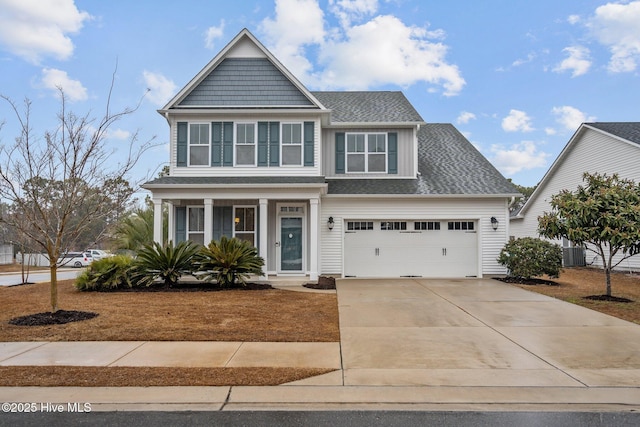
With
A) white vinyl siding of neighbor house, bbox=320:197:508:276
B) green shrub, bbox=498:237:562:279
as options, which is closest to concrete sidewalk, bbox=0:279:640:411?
green shrub, bbox=498:237:562:279

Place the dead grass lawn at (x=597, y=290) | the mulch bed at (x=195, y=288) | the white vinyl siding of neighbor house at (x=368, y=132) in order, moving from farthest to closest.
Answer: the white vinyl siding of neighbor house at (x=368, y=132)
the mulch bed at (x=195, y=288)
the dead grass lawn at (x=597, y=290)

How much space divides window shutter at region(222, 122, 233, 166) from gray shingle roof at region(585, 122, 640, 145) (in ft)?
52.9

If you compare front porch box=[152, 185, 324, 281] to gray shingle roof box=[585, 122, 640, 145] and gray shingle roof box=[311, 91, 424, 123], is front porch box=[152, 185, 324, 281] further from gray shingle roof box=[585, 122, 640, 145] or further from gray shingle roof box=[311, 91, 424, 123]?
gray shingle roof box=[585, 122, 640, 145]

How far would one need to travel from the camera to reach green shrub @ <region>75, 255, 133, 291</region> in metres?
12.5

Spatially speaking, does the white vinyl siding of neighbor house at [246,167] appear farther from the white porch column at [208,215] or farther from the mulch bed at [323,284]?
the mulch bed at [323,284]

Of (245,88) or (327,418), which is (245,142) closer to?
(245,88)

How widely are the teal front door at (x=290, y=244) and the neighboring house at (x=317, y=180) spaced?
0.12 feet

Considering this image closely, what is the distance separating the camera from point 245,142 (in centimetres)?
1523

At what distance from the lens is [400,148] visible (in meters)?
16.7

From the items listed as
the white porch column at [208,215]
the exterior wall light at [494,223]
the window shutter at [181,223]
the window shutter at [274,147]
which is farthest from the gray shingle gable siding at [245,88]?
the exterior wall light at [494,223]

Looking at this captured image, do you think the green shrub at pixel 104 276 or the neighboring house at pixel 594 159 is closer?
the green shrub at pixel 104 276

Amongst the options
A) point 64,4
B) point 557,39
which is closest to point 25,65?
point 64,4

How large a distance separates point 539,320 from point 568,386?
12.9 feet

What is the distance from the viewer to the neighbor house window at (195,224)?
15430 millimetres
